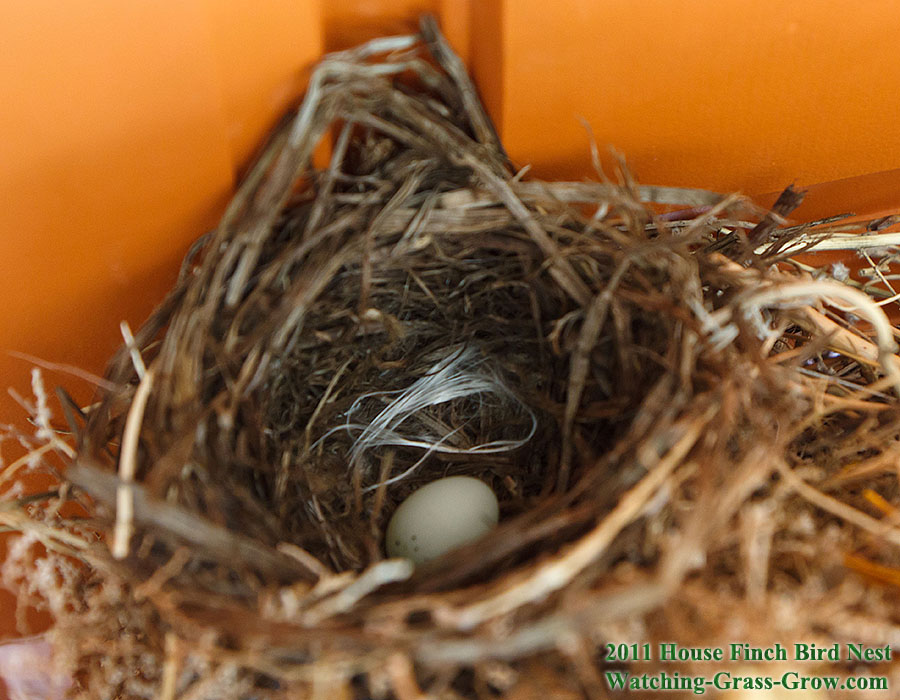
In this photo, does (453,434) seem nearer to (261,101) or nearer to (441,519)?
(441,519)

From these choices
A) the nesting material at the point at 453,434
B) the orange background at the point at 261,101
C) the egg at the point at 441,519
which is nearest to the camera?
the nesting material at the point at 453,434

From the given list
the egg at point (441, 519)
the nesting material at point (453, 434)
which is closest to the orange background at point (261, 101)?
the nesting material at point (453, 434)

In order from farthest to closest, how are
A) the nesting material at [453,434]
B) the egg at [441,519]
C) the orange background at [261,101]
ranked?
the egg at [441,519] → the orange background at [261,101] → the nesting material at [453,434]

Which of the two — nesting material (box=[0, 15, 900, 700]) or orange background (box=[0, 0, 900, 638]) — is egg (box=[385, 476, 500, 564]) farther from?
orange background (box=[0, 0, 900, 638])

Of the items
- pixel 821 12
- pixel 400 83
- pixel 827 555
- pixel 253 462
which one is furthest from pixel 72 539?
pixel 821 12

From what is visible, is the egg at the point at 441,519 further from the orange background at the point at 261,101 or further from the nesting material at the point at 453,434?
the orange background at the point at 261,101
